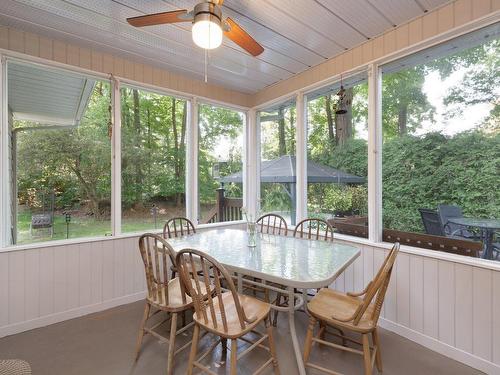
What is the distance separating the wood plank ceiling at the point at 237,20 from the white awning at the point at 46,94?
387mm

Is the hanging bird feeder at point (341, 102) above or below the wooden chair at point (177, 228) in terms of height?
above

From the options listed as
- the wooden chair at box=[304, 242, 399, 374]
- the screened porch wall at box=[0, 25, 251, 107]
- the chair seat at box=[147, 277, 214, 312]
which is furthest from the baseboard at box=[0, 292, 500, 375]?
the screened porch wall at box=[0, 25, 251, 107]

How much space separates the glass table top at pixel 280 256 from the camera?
5.39 feet

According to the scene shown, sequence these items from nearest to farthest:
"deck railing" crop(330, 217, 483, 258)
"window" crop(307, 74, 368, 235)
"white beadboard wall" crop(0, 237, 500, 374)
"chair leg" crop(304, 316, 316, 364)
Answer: "chair leg" crop(304, 316, 316, 364) → "white beadboard wall" crop(0, 237, 500, 374) → "deck railing" crop(330, 217, 483, 258) → "window" crop(307, 74, 368, 235)

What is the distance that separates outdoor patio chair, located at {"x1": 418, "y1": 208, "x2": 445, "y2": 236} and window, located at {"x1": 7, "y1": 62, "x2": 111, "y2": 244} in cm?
318

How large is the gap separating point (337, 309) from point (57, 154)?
3.00 metres

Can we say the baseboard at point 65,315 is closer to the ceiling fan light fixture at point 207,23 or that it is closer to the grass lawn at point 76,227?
the grass lawn at point 76,227

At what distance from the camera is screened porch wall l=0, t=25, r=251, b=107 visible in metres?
2.41

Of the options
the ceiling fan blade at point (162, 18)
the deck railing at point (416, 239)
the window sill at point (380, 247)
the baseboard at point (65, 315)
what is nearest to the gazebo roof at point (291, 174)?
the deck railing at point (416, 239)

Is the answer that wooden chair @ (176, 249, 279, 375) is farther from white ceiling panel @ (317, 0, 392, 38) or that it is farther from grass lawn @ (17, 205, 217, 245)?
white ceiling panel @ (317, 0, 392, 38)

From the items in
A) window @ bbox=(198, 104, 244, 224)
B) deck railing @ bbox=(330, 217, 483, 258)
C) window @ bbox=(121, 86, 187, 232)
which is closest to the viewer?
deck railing @ bbox=(330, 217, 483, 258)

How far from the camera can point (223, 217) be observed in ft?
13.3

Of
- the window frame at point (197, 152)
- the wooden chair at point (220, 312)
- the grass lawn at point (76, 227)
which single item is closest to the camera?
the wooden chair at point (220, 312)

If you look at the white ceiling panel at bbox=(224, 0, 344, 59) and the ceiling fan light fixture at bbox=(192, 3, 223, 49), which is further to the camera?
the white ceiling panel at bbox=(224, 0, 344, 59)
